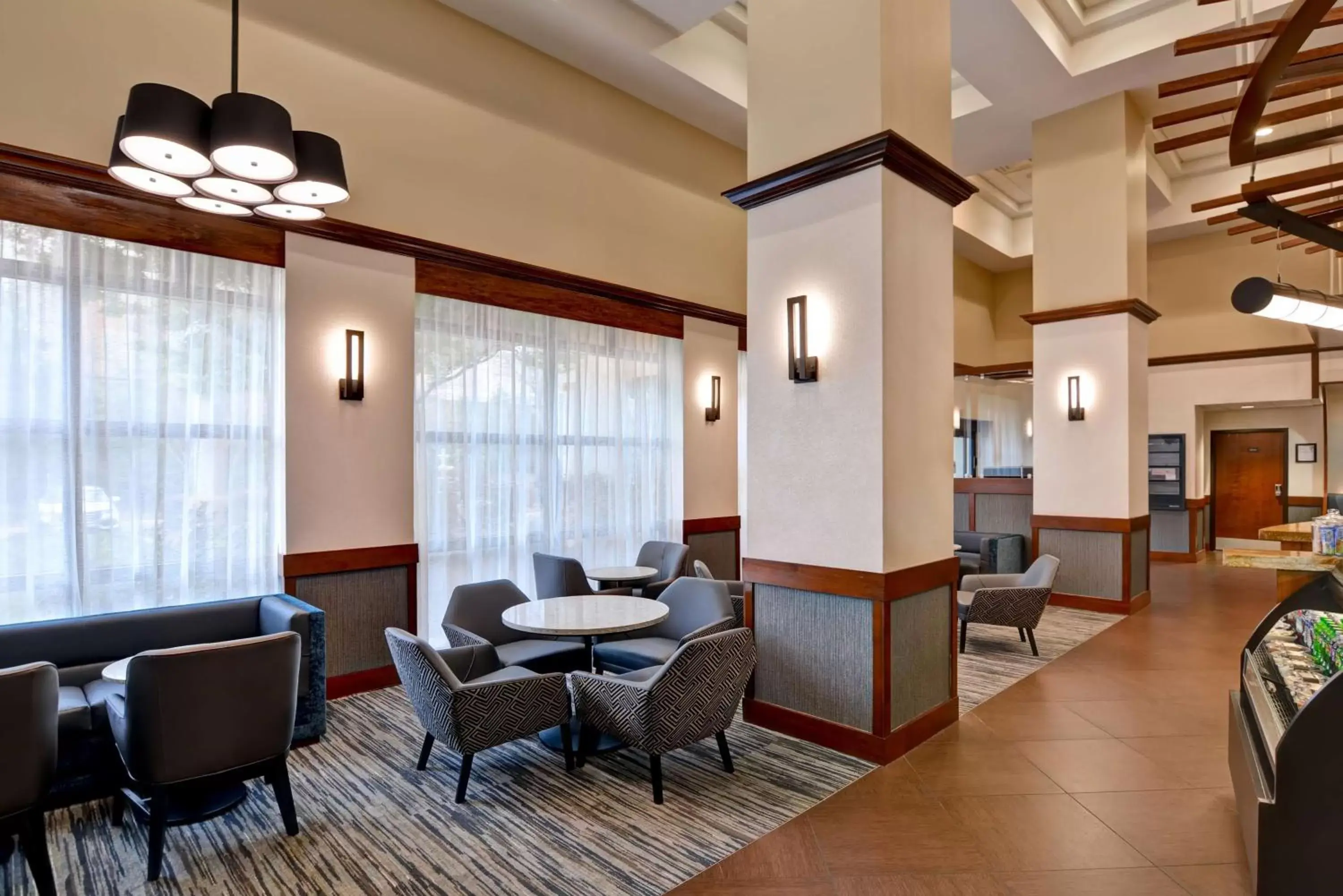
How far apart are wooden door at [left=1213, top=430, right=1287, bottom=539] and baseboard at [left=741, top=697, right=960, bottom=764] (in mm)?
10460

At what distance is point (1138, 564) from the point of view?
23.1 ft

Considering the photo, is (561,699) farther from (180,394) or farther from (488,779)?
(180,394)

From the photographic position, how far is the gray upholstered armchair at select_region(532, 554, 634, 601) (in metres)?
5.05

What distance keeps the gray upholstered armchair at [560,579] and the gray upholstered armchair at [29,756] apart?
9.39 ft

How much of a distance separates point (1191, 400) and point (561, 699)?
1143 cm

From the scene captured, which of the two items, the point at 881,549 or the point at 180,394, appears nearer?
the point at 881,549

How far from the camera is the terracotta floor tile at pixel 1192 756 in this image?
321 cm

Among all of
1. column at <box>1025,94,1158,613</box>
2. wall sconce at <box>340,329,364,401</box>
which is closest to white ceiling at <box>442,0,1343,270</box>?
column at <box>1025,94,1158,613</box>

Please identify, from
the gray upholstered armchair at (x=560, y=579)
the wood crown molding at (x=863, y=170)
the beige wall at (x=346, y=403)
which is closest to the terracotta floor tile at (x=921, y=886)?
the gray upholstered armchair at (x=560, y=579)

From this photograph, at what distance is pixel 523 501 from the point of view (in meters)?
5.63

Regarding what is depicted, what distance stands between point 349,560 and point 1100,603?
6.82 metres

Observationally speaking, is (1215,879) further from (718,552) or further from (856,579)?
(718,552)

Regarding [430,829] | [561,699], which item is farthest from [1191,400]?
[430,829]

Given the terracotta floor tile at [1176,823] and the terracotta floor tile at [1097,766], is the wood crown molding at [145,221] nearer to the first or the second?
the terracotta floor tile at [1097,766]
